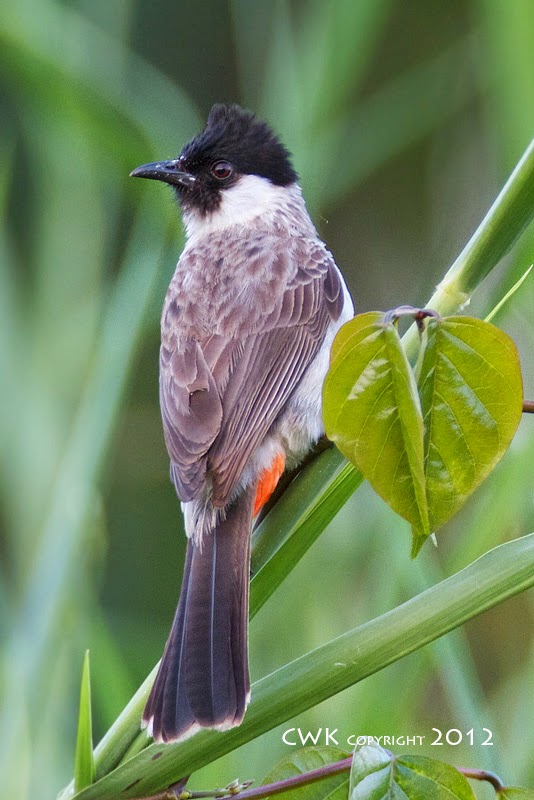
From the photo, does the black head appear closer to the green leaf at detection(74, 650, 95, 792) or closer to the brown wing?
the brown wing

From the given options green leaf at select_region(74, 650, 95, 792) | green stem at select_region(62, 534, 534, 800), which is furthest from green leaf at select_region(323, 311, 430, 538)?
green leaf at select_region(74, 650, 95, 792)

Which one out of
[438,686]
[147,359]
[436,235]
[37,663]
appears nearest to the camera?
[37,663]

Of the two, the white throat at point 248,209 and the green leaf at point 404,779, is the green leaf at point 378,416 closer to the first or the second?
the green leaf at point 404,779

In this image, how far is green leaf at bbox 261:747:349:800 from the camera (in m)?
1.08

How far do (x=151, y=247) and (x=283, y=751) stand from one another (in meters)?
1.06

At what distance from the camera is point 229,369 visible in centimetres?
197

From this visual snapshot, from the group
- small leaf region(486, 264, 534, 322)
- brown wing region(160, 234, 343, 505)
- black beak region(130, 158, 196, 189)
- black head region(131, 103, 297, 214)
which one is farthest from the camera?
black head region(131, 103, 297, 214)

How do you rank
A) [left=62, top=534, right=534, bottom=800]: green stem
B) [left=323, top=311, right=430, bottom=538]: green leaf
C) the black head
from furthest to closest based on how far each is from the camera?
1. the black head
2. [left=62, top=534, right=534, bottom=800]: green stem
3. [left=323, top=311, right=430, bottom=538]: green leaf

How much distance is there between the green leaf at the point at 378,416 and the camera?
984 millimetres

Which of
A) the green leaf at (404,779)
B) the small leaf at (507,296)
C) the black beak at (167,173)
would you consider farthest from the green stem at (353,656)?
the black beak at (167,173)

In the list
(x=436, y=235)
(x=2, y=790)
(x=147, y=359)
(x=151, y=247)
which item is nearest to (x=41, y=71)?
(x=151, y=247)

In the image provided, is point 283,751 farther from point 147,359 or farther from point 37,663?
point 147,359

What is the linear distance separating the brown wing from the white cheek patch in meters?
0.29

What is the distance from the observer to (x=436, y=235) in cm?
247
